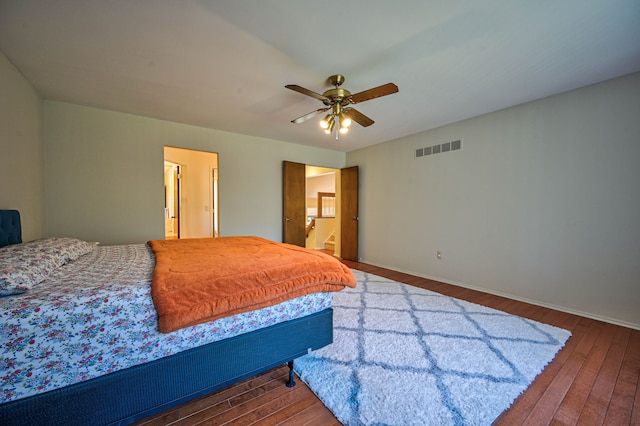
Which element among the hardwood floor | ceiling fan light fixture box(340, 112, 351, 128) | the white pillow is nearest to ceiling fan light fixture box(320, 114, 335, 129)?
ceiling fan light fixture box(340, 112, 351, 128)

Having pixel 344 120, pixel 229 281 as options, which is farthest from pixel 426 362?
pixel 344 120

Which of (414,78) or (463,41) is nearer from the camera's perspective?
(463,41)

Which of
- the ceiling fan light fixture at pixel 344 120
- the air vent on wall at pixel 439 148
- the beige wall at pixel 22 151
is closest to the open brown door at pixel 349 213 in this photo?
the air vent on wall at pixel 439 148

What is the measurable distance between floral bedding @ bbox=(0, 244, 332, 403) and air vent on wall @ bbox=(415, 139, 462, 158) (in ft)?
12.5

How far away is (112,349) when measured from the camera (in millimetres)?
1189

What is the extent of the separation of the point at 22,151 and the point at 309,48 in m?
3.06

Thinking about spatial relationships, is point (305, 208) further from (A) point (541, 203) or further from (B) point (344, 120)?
(A) point (541, 203)

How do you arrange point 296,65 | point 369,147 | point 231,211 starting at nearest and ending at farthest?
point 296,65
point 231,211
point 369,147

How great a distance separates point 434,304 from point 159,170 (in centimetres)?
430

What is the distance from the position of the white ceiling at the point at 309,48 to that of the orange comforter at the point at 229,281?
1725mm

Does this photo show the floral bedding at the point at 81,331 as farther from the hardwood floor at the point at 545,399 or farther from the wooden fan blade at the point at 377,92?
the wooden fan blade at the point at 377,92

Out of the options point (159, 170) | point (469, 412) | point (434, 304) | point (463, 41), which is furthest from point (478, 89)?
point (159, 170)

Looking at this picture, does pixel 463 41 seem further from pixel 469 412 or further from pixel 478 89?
pixel 469 412

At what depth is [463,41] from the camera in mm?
1995
